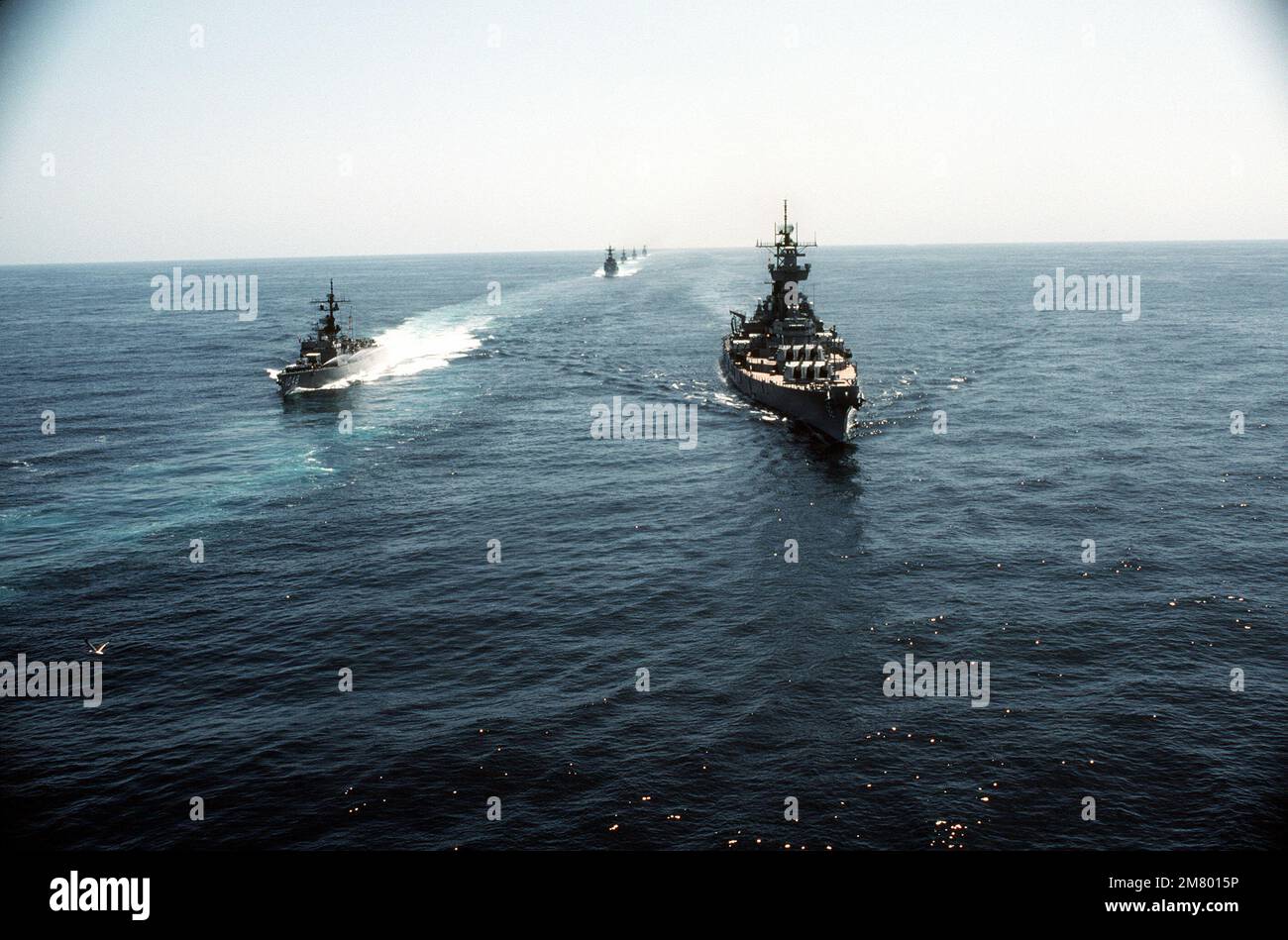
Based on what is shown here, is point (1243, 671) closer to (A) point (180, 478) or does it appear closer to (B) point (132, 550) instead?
(B) point (132, 550)

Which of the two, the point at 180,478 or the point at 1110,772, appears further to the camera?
the point at 180,478

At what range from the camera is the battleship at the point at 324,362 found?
108 m

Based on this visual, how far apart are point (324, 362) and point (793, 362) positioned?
6486 cm

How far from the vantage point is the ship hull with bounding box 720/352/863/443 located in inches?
3127

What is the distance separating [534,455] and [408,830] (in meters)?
51.3

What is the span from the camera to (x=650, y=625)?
4512 cm
